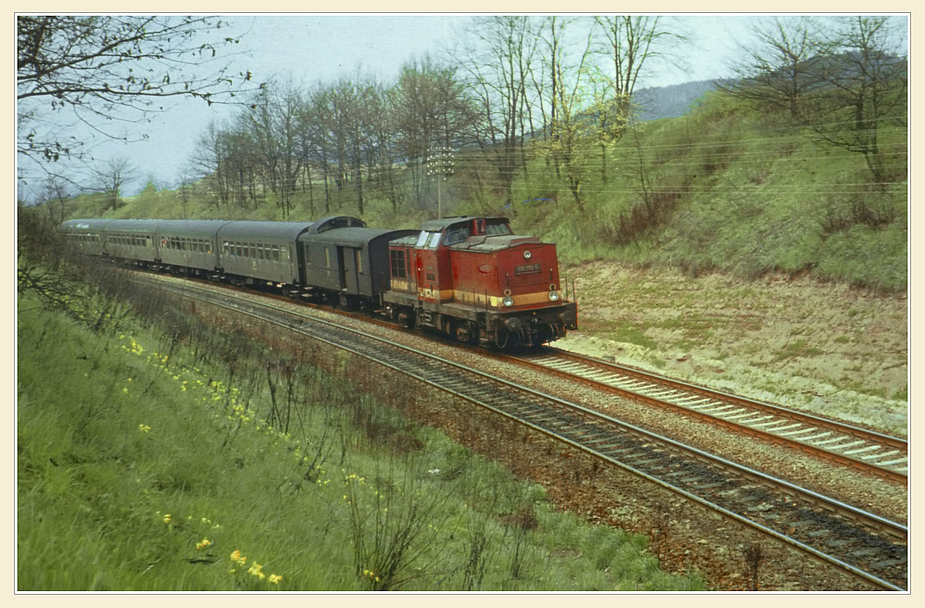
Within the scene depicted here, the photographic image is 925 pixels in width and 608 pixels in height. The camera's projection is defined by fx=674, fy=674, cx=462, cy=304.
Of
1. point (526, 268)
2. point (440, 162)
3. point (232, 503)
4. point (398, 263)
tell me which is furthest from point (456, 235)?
point (232, 503)

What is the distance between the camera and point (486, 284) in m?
17.8

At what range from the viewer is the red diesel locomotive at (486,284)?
17406 millimetres

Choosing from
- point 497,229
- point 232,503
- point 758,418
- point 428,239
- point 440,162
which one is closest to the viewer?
point 232,503

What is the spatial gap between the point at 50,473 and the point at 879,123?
21544 mm

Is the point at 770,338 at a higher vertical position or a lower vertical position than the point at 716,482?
higher

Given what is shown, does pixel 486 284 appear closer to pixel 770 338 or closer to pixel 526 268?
pixel 526 268

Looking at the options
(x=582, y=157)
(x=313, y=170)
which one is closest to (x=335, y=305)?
(x=313, y=170)

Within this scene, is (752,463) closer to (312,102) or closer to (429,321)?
(429,321)

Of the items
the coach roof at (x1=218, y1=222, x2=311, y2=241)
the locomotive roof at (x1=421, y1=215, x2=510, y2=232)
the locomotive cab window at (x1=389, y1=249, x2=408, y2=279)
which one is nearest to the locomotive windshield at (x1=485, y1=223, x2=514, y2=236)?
the locomotive roof at (x1=421, y1=215, x2=510, y2=232)

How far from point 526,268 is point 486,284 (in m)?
1.13

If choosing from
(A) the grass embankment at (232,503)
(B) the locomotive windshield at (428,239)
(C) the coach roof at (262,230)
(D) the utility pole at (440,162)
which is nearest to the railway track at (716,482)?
(A) the grass embankment at (232,503)

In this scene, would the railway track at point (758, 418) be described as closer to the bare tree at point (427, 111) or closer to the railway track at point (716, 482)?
the railway track at point (716, 482)

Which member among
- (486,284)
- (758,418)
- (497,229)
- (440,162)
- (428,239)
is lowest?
(758,418)

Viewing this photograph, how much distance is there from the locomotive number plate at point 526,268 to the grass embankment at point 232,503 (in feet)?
24.8
